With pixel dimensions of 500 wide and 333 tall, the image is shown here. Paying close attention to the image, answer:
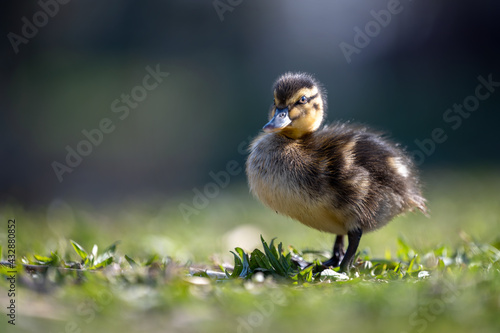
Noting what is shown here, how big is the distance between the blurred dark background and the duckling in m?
5.00

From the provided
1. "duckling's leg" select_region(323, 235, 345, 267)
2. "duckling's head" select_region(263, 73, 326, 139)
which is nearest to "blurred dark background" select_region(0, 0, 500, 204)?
"duckling's head" select_region(263, 73, 326, 139)

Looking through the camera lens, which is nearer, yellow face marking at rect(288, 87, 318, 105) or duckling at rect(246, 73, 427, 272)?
duckling at rect(246, 73, 427, 272)

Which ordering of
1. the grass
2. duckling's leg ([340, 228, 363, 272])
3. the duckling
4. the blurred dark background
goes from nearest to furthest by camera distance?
the grass
duckling's leg ([340, 228, 363, 272])
the duckling
the blurred dark background

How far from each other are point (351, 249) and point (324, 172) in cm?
51

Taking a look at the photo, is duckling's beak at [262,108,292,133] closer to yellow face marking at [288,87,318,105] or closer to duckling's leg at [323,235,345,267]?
yellow face marking at [288,87,318,105]

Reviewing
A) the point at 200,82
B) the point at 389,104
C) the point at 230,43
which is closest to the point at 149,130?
the point at 200,82

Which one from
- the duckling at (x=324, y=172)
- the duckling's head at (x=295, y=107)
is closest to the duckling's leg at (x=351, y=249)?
the duckling at (x=324, y=172)

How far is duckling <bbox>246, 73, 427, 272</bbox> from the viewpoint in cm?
387

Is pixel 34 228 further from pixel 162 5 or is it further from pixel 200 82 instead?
pixel 162 5

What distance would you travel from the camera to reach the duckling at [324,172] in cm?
387

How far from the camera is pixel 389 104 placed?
1238 cm

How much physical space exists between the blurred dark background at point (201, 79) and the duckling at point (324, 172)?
5000mm

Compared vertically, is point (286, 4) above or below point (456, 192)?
above

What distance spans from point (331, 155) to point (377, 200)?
1.37 ft
